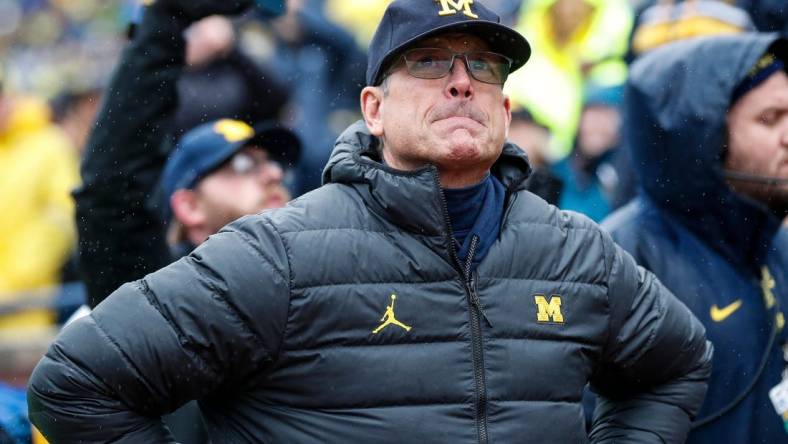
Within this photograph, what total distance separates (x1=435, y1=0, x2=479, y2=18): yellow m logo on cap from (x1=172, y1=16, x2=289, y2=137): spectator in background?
4.34 m

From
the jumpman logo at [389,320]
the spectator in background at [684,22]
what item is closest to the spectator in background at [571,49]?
the spectator in background at [684,22]

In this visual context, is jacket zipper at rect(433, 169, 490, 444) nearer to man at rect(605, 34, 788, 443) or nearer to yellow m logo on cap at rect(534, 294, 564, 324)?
yellow m logo on cap at rect(534, 294, 564, 324)

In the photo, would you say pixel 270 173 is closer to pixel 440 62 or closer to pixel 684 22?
pixel 440 62

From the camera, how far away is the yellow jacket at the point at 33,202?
912cm

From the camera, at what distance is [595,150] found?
319 inches

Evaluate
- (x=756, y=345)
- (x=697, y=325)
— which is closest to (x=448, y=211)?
(x=697, y=325)

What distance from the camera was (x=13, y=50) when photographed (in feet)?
41.6

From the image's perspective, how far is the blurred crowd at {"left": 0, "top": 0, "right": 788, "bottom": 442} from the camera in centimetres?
753

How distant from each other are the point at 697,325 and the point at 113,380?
65.2 inches

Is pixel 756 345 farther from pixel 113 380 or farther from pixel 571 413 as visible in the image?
pixel 113 380

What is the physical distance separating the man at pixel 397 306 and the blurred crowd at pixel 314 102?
3051mm

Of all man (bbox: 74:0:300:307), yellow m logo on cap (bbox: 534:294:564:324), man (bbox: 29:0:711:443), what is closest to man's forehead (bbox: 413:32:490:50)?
man (bbox: 29:0:711:443)

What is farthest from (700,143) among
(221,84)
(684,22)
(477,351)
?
(221,84)

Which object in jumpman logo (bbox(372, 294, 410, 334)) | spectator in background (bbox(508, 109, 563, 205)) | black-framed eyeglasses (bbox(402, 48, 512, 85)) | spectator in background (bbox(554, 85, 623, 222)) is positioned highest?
black-framed eyeglasses (bbox(402, 48, 512, 85))
